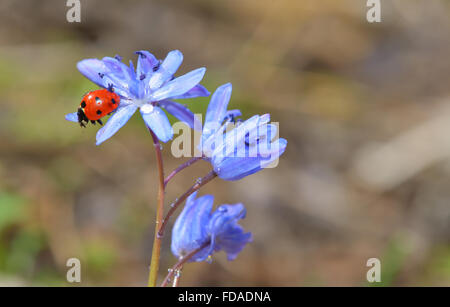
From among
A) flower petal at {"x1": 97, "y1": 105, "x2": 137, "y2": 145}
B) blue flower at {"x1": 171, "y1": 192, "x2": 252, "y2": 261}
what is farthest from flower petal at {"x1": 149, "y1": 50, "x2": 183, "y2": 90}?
blue flower at {"x1": 171, "y1": 192, "x2": 252, "y2": 261}

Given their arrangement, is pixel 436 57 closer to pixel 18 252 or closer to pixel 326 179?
pixel 326 179

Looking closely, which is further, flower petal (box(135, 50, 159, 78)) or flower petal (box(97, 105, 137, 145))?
flower petal (box(135, 50, 159, 78))

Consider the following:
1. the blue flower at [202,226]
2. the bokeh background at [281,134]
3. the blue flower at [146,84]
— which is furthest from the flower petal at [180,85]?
the bokeh background at [281,134]

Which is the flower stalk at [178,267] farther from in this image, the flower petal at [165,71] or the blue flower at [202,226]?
the flower petal at [165,71]

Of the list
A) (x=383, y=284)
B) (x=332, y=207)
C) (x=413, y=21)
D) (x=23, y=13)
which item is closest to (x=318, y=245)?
(x=332, y=207)

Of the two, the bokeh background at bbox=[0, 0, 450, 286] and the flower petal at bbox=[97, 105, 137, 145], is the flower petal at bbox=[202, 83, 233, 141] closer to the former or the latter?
the flower petal at bbox=[97, 105, 137, 145]

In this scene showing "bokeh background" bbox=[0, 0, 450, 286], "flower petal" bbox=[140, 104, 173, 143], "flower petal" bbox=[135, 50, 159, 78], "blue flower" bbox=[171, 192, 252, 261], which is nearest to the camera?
"flower petal" bbox=[140, 104, 173, 143]

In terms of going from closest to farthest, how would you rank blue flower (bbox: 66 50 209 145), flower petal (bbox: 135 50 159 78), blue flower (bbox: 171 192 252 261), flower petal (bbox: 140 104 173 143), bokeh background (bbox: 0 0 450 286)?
1. flower petal (bbox: 140 104 173 143)
2. blue flower (bbox: 66 50 209 145)
3. flower petal (bbox: 135 50 159 78)
4. blue flower (bbox: 171 192 252 261)
5. bokeh background (bbox: 0 0 450 286)
